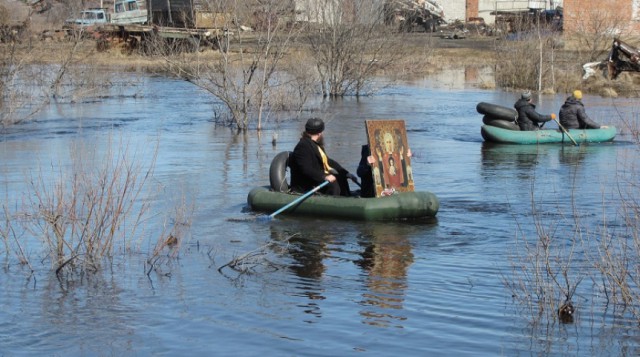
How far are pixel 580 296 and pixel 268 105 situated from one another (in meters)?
18.0

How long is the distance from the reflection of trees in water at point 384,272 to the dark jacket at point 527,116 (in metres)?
9.90

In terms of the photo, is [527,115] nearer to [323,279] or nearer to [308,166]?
[308,166]

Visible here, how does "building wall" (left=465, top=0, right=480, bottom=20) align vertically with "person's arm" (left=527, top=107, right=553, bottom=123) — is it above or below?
above

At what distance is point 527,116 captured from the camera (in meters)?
23.0

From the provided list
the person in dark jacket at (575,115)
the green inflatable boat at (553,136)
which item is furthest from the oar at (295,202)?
the person in dark jacket at (575,115)

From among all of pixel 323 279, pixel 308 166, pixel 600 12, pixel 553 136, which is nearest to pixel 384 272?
pixel 323 279

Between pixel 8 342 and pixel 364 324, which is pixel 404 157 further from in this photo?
pixel 8 342

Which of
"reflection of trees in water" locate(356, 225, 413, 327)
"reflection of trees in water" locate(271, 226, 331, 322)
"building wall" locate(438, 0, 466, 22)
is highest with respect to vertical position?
"building wall" locate(438, 0, 466, 22)

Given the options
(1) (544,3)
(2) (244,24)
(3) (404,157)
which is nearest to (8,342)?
(3) (404,157)

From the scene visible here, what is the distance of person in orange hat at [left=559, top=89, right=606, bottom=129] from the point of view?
22.9m

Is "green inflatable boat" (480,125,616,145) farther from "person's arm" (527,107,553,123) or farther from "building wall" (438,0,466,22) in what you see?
"building wall" (438,0,466,22)

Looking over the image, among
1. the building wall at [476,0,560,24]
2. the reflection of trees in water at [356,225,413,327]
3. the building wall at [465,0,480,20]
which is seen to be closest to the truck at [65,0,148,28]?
the building wall at [465,0,480,20]

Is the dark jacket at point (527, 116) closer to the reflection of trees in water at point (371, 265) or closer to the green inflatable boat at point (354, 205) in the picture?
the green inflatable boat at point (354, 205)

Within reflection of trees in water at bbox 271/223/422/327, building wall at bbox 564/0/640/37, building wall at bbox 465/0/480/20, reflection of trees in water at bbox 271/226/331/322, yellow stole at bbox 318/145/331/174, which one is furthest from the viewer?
building wall at bbox 465/0/480/20
